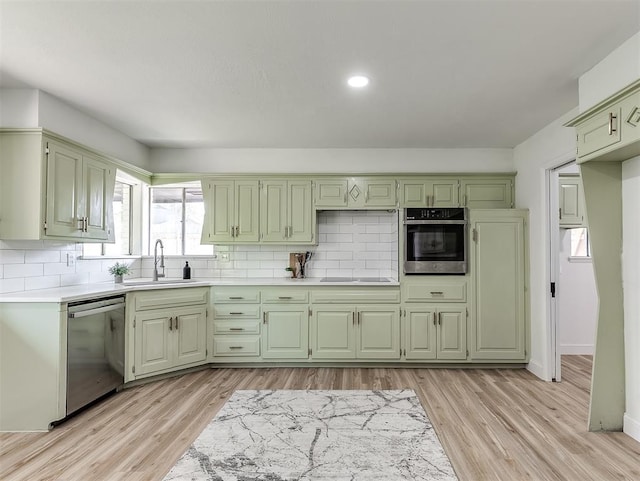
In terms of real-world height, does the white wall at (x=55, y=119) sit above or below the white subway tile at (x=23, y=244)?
above

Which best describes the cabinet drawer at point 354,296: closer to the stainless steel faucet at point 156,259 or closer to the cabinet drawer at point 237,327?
the cabinet drawer at point 237,327

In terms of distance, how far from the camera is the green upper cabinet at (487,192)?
427cm

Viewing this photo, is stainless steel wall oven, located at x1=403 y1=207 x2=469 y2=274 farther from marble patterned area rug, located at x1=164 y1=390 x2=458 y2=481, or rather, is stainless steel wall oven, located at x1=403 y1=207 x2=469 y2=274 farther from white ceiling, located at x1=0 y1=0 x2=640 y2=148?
marble patterned area rug, located at x1=164 y1=390 x2=458 y2=481

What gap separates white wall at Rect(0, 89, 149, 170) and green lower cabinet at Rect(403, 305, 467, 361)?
3475mm

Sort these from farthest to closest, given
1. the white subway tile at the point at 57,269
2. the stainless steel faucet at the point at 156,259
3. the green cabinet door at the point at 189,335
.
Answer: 1. the stainless steel faucet at the point at 156,259
2. the green cabinet door at the point at 189,335
3. the white subway tile at the point at 57,269

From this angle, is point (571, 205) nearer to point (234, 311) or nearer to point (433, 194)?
point (433, 194)

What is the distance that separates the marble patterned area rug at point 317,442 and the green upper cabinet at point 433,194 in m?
2.08

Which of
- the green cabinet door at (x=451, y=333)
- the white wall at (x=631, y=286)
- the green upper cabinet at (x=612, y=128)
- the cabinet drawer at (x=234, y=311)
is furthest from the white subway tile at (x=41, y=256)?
the white wall at (x=631, y=286)

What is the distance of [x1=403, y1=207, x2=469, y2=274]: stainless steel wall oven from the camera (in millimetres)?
4078

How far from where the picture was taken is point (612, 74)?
2361mm

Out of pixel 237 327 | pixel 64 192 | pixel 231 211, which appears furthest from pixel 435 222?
pixel 64 192

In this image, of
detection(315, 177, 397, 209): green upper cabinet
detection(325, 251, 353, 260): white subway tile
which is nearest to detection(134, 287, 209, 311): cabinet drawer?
detection(325, 251, 353, 260): white subway tile

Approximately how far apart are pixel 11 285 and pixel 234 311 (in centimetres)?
191

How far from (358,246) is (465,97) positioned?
2134 millimetres
